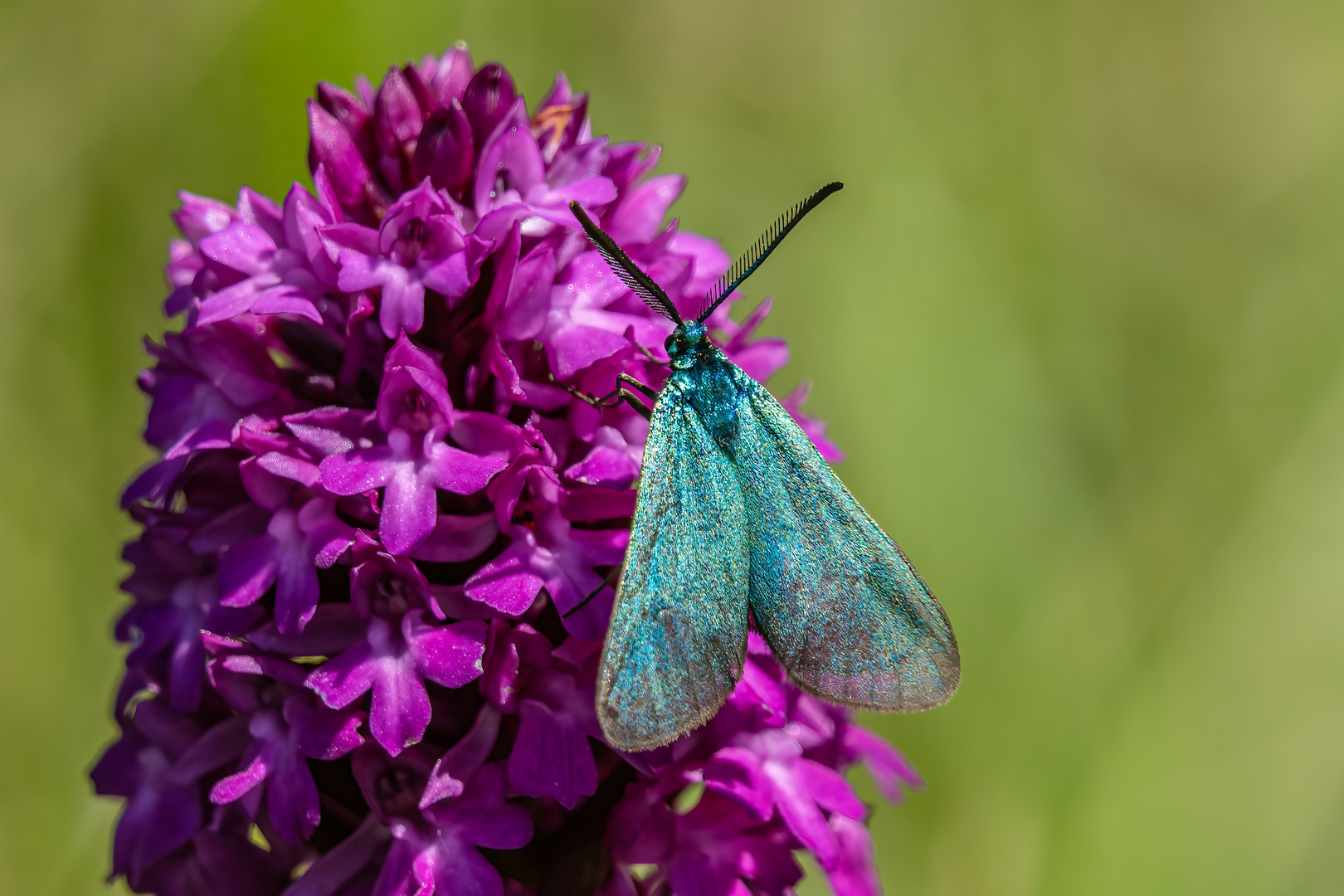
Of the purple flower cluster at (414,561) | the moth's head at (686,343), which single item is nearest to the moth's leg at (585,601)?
the purple flower cluster at (414,561)

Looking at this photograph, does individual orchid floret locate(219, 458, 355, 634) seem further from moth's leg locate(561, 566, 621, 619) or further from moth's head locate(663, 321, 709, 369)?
moth's head locate(663, 321, 709, 369)

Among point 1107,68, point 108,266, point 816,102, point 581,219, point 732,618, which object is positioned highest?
point 1107,68

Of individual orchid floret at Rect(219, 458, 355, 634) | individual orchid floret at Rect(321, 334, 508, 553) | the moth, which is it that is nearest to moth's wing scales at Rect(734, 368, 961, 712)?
the moth

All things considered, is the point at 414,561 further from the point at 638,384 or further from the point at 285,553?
the point at 638,384

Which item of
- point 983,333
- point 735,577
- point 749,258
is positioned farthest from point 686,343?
point 983,333

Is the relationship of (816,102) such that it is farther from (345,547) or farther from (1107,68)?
(345,547)

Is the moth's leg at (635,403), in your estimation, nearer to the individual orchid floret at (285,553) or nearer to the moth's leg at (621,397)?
the moth's leg at (621,397)

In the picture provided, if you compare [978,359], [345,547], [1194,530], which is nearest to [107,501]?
[345,547]
